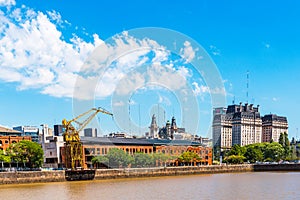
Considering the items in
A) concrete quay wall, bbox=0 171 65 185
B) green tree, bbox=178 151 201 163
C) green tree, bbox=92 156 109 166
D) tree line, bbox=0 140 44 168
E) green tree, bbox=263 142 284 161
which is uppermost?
tree line, bbox=0 140 44 168

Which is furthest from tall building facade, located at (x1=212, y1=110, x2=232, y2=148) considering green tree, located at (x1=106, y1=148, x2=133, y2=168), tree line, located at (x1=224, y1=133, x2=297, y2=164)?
green tree, located at (x1=106, y1=148, x2=133, y2=168)

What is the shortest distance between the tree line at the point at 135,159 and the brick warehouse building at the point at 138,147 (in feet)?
4.45

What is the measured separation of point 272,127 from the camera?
160 metres

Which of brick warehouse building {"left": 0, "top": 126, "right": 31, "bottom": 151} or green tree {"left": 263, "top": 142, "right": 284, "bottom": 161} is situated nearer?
brick warehouse building {"left": 0, "top": 126, "right": 31, "bottom": 151}

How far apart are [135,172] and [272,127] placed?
11856 centimetres

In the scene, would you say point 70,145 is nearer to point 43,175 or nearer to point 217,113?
point 43,175

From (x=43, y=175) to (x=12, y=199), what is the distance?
16.1 meters

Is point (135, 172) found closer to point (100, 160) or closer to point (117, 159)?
point (117, 159)

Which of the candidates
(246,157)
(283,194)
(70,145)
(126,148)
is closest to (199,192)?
(283,194)

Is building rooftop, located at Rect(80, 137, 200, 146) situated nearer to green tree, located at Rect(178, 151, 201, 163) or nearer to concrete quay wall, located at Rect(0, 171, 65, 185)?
green tree, located at Rect(178, 151, 201, 163)

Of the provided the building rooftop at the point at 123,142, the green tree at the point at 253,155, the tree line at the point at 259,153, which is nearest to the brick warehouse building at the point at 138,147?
the building rooftop at the point at 123,142

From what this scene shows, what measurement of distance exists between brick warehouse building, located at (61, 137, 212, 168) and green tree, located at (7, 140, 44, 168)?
10.6m

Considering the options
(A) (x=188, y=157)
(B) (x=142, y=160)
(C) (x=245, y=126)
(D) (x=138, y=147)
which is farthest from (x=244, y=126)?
(B) (x=142, y=160)

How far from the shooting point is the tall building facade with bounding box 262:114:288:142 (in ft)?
523
